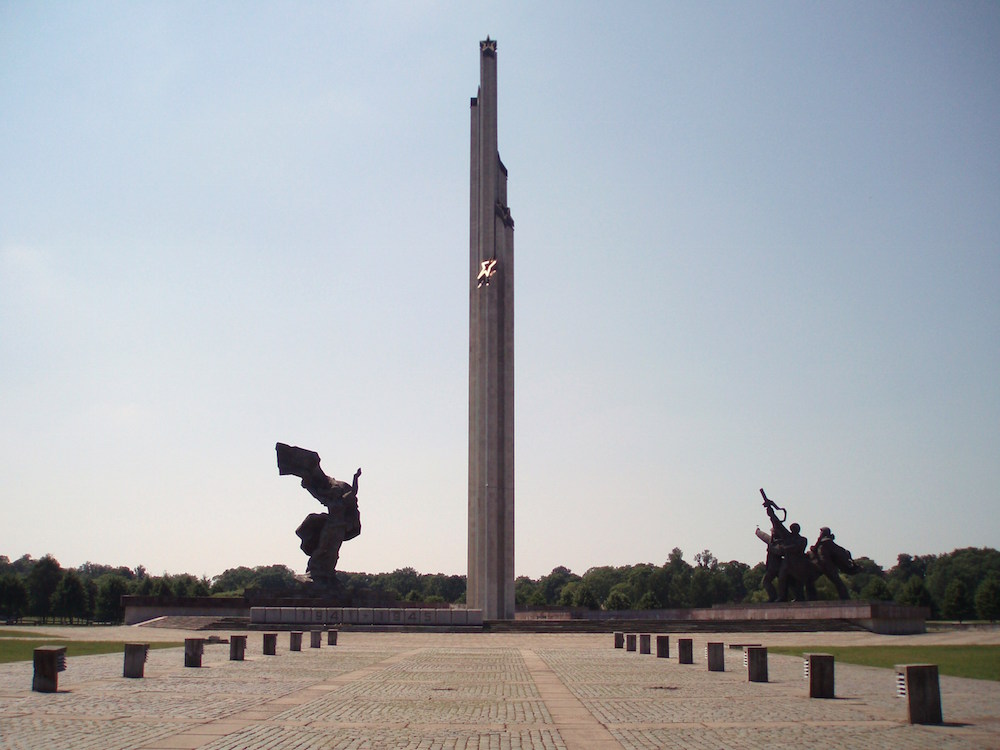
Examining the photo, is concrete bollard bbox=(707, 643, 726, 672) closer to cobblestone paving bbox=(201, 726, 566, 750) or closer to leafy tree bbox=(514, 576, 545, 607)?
cobblestone paving bbox=(201, 726, 566, 750)

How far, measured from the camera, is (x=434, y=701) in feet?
39.0

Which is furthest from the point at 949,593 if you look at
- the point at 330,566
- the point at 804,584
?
the point at 330,566

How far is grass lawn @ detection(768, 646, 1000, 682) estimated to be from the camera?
630 inches

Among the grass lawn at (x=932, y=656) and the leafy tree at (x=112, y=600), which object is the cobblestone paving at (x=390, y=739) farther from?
the leafy tree at (x=112, y=600)

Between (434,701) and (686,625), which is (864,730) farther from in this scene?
(686,625)

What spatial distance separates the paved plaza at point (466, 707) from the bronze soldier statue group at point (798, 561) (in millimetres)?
21162

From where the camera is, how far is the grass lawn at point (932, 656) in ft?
52.5

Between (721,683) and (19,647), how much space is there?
54.1ft

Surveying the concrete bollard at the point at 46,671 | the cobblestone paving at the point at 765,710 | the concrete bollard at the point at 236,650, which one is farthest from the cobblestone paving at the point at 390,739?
the concrete bollard at the point at 236,650

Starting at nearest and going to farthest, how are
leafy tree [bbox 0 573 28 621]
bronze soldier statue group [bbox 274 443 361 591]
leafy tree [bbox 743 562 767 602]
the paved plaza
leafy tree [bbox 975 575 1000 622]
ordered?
the paved plaza
bronze soldier statue group [bbox 274 443 361 591]
leafy tree [bbox 975 575 1000 622]
leafy tree [bbox 0 573 28 621]
leafy tree [bbox 743 562 767 602]

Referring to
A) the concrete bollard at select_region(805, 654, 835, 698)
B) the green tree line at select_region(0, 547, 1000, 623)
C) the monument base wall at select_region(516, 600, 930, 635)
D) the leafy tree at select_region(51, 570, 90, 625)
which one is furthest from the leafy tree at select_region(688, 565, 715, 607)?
the concrete bollard at select_region(805, 654, 835, 698)

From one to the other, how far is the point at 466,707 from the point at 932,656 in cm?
1277

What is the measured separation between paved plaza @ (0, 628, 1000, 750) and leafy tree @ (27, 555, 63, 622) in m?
53.9

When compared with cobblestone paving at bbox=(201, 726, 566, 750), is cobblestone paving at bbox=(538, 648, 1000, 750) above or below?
below
